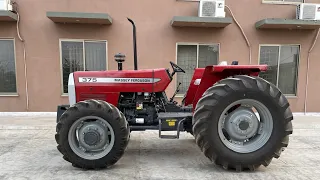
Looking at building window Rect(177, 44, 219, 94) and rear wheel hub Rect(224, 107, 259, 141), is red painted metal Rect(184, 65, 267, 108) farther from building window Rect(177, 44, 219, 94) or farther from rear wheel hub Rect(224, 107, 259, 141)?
building window Rect(177, 44, 219, 94)

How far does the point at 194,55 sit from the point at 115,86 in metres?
4.47

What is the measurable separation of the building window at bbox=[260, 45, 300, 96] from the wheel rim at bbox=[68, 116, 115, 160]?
253 inches

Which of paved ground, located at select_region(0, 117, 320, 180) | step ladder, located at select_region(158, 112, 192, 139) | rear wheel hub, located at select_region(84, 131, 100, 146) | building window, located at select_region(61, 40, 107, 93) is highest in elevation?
building window, located at select_region(61, 40, 107, 93)

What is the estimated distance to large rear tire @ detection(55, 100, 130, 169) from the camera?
3357 millimetres

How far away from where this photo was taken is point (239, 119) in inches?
141

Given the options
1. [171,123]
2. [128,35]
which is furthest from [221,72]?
[128,35]

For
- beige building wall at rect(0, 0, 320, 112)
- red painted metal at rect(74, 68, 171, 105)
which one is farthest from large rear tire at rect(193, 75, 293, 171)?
beige building wall at rect(0, 0, 320, 112)

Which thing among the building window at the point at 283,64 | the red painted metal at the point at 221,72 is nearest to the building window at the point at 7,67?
the red painted metal at the point at 221,72

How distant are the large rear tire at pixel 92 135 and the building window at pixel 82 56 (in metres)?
4.52

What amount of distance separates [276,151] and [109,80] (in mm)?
2778

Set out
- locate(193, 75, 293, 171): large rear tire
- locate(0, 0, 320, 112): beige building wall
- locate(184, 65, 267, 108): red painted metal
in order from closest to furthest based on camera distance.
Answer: locate(193, 75, 293, 171): large rear tire < locate(184, 65, 267, 108): red painted metal < locate(0, 0, 320, 112): beige building wall

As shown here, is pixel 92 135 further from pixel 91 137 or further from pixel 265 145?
pixel 265 145

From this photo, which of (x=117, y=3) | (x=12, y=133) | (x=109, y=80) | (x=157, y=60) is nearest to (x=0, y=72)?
(x=12, y=133)

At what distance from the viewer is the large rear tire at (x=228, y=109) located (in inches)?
131
